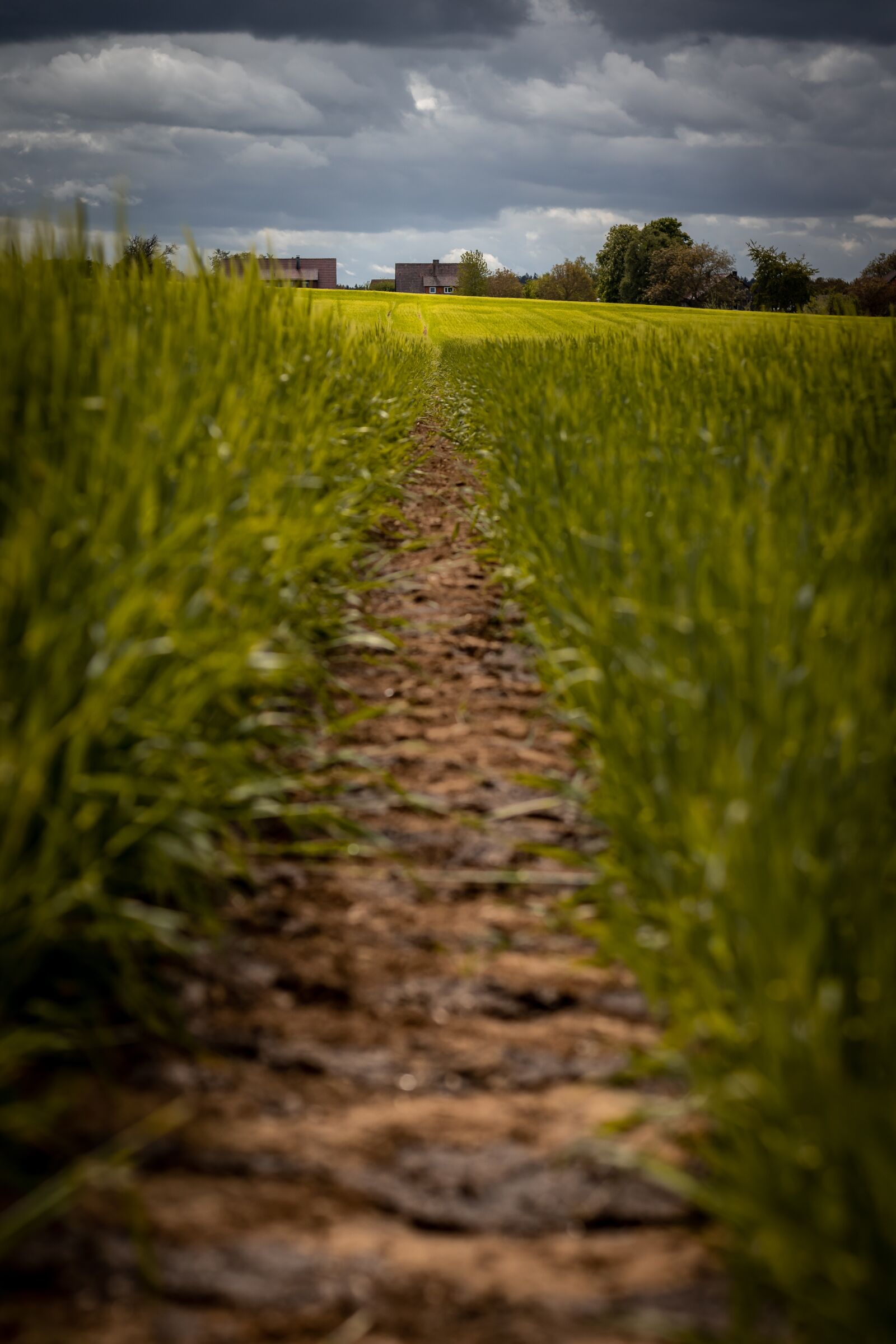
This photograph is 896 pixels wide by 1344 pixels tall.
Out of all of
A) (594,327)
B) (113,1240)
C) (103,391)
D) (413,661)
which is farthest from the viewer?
(594,327)

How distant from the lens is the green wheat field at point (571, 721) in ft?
3.92

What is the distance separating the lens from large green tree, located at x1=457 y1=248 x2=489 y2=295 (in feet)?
298

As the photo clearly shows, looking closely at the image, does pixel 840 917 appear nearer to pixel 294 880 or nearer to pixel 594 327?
pixel 294 880

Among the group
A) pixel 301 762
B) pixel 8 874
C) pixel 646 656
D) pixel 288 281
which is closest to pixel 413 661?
pixel 301 762

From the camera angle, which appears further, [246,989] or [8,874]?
[246,989]

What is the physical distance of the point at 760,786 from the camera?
1.56 metres

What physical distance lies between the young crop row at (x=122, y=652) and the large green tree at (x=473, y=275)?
305 feet

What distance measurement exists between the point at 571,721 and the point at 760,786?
3.33 feet

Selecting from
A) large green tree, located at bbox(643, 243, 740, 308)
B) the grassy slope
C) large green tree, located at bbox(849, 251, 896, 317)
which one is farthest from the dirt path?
large green tree, located at bbox(643, 243, 740, 308)

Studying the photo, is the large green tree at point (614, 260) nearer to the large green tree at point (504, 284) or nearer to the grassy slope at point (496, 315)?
the large green tree at point (504, 284)

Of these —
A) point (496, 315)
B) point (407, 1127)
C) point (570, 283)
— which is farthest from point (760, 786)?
point (570, 283)

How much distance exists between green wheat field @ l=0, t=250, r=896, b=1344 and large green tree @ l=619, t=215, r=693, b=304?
80.1 m

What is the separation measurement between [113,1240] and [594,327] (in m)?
27.3

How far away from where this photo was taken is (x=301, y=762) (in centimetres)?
248
